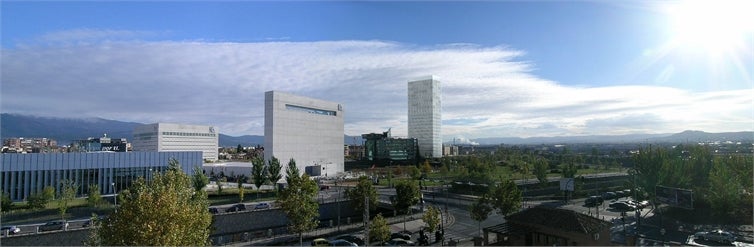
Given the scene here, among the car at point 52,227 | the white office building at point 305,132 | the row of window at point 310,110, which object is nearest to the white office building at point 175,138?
the white office building at point 305,132

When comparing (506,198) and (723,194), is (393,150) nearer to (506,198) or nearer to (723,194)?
(506,198)

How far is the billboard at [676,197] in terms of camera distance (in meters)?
30.1

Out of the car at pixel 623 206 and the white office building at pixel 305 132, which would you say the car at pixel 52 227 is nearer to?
the white office building at pixel 305 132

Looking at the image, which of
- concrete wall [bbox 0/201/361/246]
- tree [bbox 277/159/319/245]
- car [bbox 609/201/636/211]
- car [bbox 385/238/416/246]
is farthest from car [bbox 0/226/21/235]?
car [bbox 609/201/636/211]

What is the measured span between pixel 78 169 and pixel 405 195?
32.9m

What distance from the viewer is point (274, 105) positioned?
59.5m

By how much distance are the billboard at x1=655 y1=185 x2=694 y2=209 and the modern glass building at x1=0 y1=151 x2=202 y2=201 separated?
40036 mm

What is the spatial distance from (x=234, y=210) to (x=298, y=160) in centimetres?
3222

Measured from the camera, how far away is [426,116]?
420 ft

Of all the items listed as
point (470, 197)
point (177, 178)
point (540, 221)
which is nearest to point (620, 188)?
point (470, 197)

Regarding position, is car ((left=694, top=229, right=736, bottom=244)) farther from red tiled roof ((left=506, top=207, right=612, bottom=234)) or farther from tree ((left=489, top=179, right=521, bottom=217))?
→ red tiled roof ((left=506, top=207, right=612, bottom=234))

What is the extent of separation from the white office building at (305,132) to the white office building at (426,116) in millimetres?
54370

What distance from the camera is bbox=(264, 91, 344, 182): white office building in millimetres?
59469

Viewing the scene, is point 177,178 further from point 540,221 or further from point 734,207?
point 734,207
